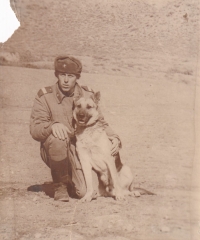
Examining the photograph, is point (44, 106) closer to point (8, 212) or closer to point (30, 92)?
point (30, 92)

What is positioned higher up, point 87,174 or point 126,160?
point 126,160

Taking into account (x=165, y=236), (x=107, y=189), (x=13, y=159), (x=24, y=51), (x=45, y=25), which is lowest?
(x=165, y=236)

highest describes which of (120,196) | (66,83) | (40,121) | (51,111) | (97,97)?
(66,83)

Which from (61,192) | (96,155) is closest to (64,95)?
(96,155)

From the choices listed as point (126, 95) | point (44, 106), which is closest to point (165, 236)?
point (126, 95)

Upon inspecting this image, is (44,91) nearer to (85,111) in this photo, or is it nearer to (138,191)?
(85,111)

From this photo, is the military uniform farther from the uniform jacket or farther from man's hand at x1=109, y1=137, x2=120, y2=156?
man's hand at x1=109, y1=137, x2=120, y2=156

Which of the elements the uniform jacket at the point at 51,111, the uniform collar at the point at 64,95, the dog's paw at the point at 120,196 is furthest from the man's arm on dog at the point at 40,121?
the dog's paw at the point at 120,196
